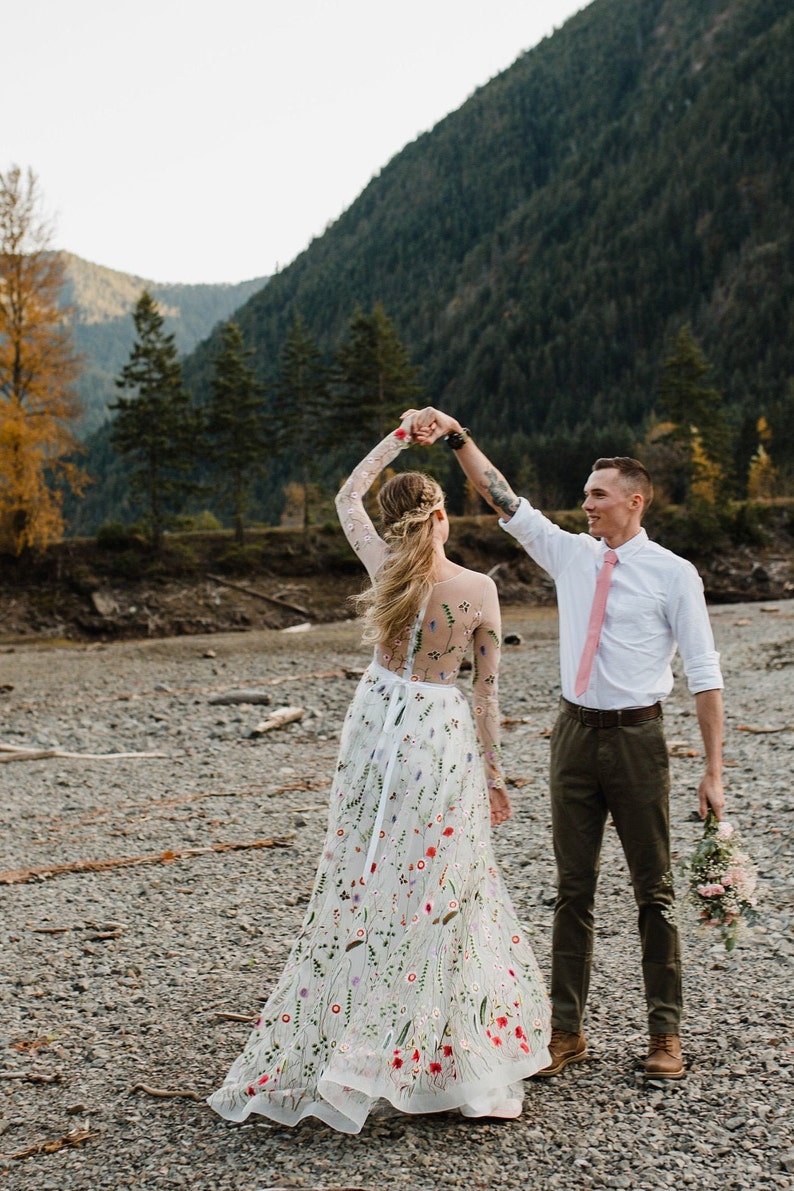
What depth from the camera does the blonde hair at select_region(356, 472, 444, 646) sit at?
4352 mm

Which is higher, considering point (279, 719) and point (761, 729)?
point (761, 729)

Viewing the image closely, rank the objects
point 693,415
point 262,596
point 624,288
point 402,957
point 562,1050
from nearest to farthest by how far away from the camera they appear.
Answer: point 402,957
point 562,1050
point 262,596
point 693,415
point 624,288

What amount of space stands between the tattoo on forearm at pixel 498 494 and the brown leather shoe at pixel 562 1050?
2.44m

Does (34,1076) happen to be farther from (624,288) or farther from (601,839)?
(624,288)

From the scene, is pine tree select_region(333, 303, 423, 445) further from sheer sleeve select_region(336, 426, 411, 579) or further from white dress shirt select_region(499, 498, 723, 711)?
white dress shirt select_region(499, 498, 723, 711)

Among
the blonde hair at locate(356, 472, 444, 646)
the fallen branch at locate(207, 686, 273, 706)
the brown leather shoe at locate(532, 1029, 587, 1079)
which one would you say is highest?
the blonde hair at locate(356, 472, 444, 646)

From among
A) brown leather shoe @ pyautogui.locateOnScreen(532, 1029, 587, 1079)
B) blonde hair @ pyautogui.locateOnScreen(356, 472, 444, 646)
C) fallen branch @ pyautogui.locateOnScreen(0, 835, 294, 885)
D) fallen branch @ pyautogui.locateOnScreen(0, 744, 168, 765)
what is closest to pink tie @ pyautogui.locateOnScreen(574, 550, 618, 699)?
blonde hair @ pyautogui.locateOnScreen(356, 472, 444, 646)

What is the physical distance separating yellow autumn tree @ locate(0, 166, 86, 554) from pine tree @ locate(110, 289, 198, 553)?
4.88 metres

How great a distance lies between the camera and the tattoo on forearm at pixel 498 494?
4.86m

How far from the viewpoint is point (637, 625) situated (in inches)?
182

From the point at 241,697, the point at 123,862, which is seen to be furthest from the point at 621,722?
the point at 241,697

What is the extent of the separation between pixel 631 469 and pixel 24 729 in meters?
14.4

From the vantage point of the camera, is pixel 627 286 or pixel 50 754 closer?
pixel 50 754

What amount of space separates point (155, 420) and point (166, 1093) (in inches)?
1704
